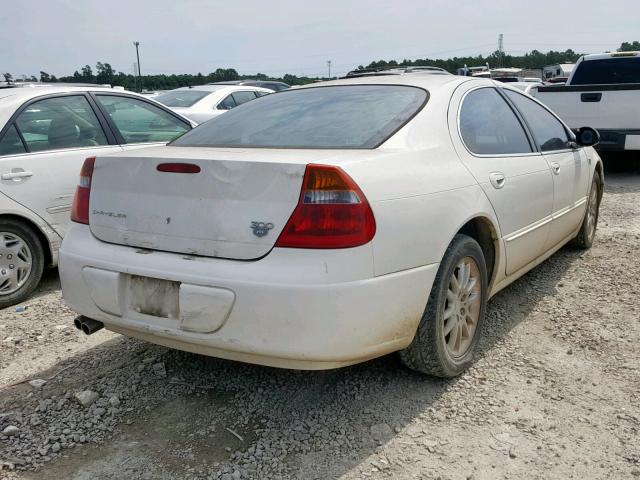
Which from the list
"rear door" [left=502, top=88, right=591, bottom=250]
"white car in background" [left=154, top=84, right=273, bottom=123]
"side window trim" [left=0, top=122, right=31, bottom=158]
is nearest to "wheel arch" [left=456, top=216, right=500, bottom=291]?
"rear door" [left=502, top=88, right=591, bottom=250]

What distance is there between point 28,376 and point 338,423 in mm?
1729

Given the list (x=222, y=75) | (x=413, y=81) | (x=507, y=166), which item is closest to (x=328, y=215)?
(x=413, y=81)

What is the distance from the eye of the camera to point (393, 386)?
3.04m

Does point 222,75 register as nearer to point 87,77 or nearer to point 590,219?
point 87,77

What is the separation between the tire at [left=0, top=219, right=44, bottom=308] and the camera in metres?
4.30

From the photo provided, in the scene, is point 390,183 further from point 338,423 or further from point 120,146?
point 120,146

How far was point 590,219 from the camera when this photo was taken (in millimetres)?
5402

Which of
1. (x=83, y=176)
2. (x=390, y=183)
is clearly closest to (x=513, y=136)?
(x=390, y=183)

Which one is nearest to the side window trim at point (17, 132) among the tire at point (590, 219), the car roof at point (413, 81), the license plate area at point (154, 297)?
the car roof at point (413, 81)

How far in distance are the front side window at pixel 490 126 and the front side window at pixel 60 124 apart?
3038 mm

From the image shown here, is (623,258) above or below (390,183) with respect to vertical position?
below

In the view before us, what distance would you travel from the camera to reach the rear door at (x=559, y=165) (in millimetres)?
4164

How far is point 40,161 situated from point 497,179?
3244 millimetres

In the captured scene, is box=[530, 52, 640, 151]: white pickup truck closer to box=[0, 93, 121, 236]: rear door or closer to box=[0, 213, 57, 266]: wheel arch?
box=[0, 93, 121, 236]: rear door
